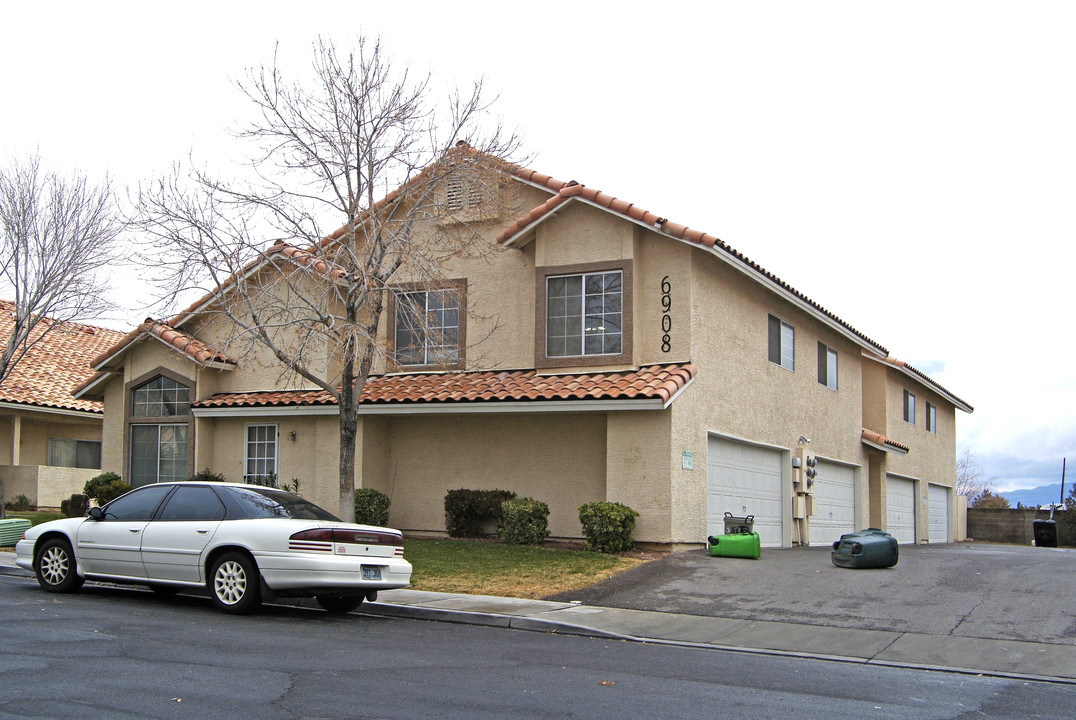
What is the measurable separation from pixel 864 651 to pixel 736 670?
2.01m

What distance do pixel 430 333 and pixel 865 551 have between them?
8575 mm

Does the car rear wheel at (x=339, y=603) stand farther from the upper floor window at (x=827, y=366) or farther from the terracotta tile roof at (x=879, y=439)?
the terracotta tile roof at (x=879, y=439)

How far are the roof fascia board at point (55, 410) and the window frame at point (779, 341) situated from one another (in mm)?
18368

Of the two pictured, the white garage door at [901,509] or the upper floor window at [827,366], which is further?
the white garage door at [901,509]

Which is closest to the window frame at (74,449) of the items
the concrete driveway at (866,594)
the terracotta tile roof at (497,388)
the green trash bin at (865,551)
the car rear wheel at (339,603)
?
the terracotta tile roof at (497,388)

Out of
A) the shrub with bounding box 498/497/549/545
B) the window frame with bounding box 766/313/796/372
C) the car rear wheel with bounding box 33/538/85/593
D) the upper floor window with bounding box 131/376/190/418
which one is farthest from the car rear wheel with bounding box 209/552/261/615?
the window frame with bounding box 766/313/796/372

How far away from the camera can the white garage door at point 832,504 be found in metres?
24.0

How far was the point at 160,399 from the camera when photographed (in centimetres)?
2166

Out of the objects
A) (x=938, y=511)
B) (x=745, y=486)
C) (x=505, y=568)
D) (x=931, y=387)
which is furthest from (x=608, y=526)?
(x=938, y=511)

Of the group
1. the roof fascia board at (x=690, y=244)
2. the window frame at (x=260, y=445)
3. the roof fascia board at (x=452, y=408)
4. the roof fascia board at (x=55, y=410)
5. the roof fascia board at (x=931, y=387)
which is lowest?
the window frame at (x=260, y=445)

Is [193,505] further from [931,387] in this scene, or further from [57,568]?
[931,387]

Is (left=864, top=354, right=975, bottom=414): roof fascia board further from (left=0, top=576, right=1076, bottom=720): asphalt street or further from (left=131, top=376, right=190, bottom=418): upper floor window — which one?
(left=0, top=576, right=1076, bottom=720): asphalt street

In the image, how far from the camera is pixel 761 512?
67.8 feet

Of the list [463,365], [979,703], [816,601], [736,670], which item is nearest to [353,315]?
[463,365]
